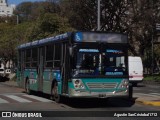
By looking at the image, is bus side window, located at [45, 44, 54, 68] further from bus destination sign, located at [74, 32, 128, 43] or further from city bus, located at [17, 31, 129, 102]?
bus destination sign, located at [74, 32, 128, 43]

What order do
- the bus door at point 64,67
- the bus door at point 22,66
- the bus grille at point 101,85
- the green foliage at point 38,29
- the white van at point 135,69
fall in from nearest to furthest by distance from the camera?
the bus grille at point 101,85 → the bus door at point 64,67 → the bus door at point 22,66 → the white van at point 135,69 → the green foliage at point 38,29

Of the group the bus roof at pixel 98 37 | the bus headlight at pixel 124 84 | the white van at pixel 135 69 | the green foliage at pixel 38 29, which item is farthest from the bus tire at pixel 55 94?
the green foliage at pixel 38 29

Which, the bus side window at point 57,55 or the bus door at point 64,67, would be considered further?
the bus side window at point 57,55

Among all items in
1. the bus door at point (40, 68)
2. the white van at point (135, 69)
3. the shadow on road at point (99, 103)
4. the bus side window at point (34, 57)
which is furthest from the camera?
the white van at point (135, 69)

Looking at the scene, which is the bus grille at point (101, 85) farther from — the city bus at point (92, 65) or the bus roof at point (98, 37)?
the bus roof at point (98, 37)

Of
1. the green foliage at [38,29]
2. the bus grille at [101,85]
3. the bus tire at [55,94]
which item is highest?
the green foliage at [38,29]

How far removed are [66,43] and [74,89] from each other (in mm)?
2047

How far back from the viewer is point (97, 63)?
1769 cm

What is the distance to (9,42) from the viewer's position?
2354 inches

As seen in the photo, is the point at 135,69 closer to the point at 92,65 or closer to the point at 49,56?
the point at 49,56

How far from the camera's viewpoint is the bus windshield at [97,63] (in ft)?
57.6

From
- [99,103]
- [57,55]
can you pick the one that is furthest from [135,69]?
[57,55]

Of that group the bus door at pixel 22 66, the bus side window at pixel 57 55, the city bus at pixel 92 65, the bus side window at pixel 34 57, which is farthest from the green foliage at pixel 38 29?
the city bus at pixel 92 65

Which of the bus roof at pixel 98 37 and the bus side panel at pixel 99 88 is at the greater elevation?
the bus roof at pixel 98 37
